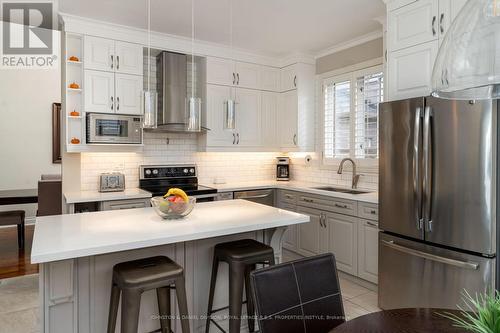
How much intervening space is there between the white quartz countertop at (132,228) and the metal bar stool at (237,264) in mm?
189

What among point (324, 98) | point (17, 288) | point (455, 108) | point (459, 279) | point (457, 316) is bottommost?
point (17, 288)

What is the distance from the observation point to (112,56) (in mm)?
3686

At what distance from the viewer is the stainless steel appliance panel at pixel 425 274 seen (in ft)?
7.19

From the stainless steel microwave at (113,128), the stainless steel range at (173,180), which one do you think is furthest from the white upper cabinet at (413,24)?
the stainless steel microwave at (113,128)

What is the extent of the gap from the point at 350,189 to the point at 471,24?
10.6ft

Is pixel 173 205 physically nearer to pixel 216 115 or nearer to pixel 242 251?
pixel 242 251

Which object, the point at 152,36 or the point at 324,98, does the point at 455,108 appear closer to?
the point at 324,98

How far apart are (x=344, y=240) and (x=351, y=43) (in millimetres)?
2366

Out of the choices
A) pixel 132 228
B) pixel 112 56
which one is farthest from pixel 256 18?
pixel 132 228

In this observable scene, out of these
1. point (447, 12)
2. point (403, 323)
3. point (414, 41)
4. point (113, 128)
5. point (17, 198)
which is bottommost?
point (403, 323)

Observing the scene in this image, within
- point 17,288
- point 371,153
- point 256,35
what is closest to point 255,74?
point 256,35

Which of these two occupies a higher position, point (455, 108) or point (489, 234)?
point (455, 108)

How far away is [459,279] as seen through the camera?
227 cm

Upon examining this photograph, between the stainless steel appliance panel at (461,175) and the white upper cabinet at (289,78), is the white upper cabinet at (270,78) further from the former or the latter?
the stainless steel appliance panel at (461,175)
